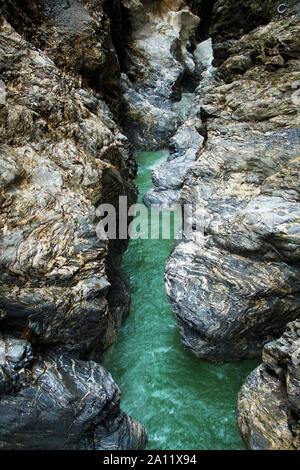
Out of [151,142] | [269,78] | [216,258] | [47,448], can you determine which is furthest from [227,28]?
[47,448]

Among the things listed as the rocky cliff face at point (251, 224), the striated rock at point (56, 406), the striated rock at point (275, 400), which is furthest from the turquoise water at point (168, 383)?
the striated rock at point (56, 406)

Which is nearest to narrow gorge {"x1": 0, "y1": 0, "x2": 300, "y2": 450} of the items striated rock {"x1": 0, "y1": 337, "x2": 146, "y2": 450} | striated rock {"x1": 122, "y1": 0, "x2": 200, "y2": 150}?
striated rock {"x1": 0, "y1": 337, "x2": 146, "y2": 450}

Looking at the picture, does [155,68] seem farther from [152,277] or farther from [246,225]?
[246,225]

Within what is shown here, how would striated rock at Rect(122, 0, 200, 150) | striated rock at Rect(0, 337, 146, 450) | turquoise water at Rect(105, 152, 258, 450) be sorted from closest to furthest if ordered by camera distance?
1. striated rock at Rect(0, 337, 146, 450)
2. turquoise water at Rect(105, 152, 258, 450)
3. striated rock at Rect(122, 0, 200, 150)

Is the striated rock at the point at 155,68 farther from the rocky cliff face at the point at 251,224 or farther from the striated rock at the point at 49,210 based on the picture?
the striated rock at the point at 49,210

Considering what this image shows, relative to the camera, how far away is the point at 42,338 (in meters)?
3.56

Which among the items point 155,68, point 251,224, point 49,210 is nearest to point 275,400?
point 251,224

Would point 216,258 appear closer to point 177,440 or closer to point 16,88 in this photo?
point 177,440

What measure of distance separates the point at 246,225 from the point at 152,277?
2.70 m

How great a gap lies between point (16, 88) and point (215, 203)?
12.7ft

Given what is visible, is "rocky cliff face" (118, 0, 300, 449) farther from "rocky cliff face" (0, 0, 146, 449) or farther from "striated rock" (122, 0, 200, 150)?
"striated rock" (122, 0, 200, 150)

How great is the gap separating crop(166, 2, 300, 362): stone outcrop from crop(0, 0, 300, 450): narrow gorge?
2 centimetres

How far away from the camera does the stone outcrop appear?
438 centimetres

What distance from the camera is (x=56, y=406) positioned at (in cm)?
313
